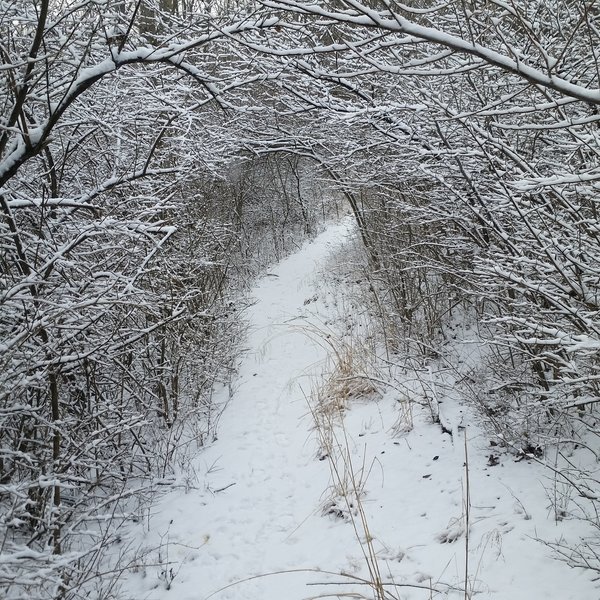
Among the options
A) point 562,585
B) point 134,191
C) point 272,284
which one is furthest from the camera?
point 272,284

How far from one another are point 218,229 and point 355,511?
5021mm

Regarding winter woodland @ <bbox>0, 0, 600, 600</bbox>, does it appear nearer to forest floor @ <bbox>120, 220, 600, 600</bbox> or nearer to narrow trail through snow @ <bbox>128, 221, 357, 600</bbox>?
forest floor @ <bbox>120, 220, 600, 600</bbox>

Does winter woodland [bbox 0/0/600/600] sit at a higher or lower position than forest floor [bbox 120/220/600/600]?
higher

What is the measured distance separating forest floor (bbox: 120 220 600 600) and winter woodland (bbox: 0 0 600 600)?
0.21 meters

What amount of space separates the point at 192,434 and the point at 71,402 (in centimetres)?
204

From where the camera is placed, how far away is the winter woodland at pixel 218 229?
7.38 ft

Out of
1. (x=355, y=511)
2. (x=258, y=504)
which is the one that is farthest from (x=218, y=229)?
(x=355, y=511)

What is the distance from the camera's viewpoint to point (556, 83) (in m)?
1.46

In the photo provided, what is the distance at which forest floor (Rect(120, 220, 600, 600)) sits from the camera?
2.73 m

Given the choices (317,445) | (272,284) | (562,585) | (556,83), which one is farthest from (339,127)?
(272,284)

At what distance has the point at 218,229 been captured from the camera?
740 cm

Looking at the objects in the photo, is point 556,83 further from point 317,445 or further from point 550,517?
point 317,445

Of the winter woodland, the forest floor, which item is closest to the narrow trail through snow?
the forest floor

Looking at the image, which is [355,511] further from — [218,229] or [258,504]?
[218,229]
